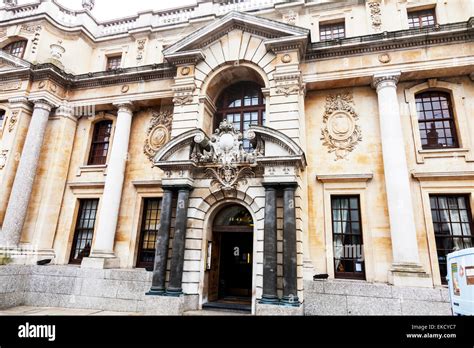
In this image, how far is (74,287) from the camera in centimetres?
1223

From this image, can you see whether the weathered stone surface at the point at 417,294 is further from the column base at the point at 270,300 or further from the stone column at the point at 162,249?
the stone column at the point at 162,249

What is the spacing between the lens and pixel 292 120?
36.7 feet

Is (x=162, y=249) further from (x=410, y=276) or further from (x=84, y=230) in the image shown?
(x=410, y=276)

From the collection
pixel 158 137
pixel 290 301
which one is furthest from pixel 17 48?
pixel 290 301

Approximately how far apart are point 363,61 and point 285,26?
11.7 ft

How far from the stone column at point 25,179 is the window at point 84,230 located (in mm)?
2300

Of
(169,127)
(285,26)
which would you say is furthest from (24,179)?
(285,26)

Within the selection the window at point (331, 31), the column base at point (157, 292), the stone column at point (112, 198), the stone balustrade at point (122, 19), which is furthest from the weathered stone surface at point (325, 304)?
the stone balustrade at point (122, 19)

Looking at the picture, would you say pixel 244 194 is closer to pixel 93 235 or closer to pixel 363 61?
pixel 363 61

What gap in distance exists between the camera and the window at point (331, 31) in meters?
14.3

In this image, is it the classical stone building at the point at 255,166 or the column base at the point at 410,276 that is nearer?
the column base at the point at 410,276

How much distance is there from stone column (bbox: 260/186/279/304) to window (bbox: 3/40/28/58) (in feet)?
54.5

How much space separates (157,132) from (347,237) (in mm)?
10102

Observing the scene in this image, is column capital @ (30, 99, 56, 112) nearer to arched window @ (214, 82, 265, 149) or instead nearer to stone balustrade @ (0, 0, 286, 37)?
stone balustrade @ (0, 0, 286, 37)
